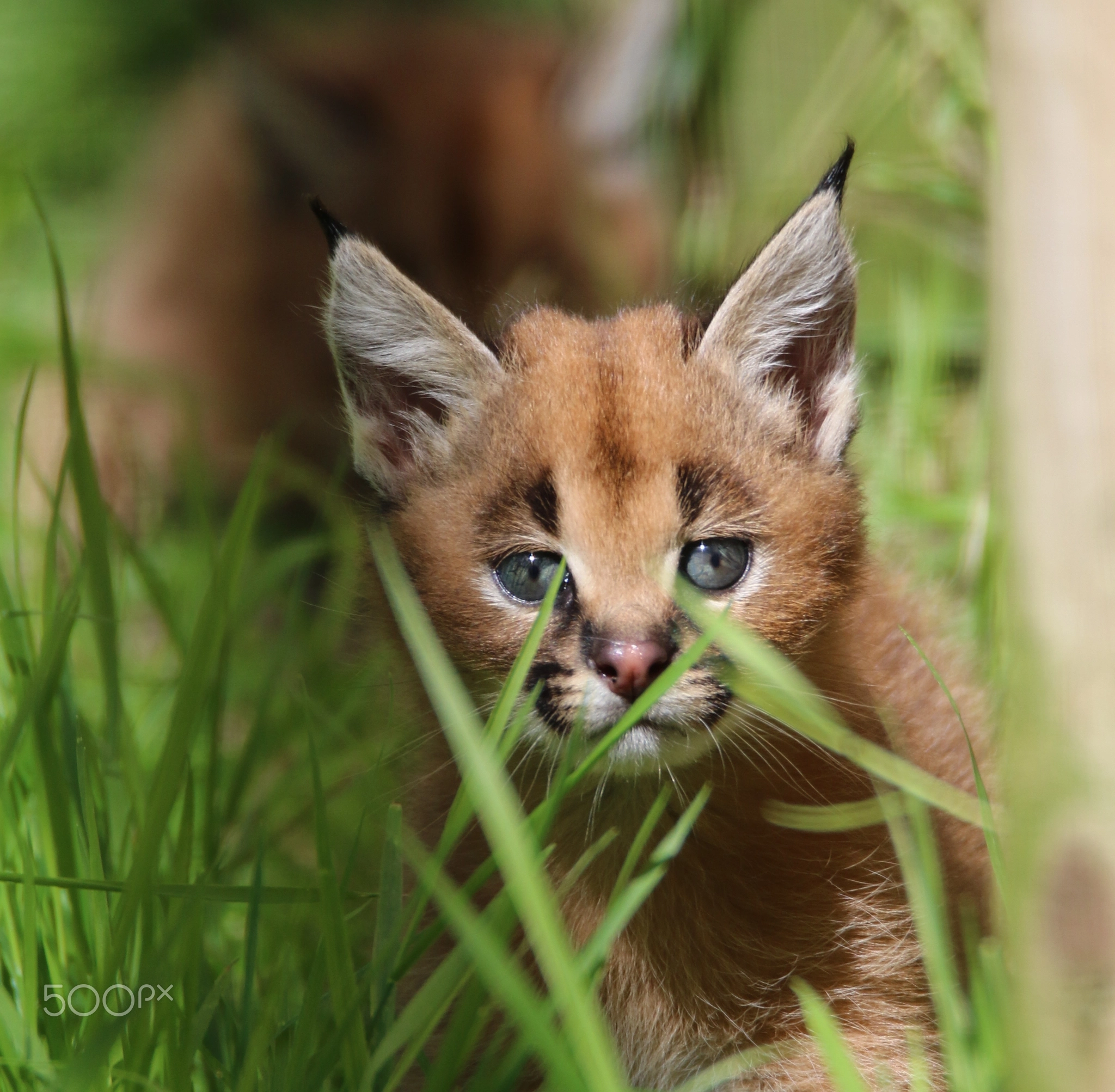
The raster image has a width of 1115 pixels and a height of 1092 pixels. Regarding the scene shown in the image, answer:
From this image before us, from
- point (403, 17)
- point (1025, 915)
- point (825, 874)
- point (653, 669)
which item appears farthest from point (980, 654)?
point (403, 17)

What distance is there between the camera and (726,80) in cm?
→ 337

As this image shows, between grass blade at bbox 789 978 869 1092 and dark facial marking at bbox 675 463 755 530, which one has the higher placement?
dark facial marking at bbox 675 463 755 530

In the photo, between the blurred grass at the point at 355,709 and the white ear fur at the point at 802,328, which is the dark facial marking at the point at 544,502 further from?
the white ear fur at the point at 802,328

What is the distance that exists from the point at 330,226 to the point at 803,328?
0.56 metres

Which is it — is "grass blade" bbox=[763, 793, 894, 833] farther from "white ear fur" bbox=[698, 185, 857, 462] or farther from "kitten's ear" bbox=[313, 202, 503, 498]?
"kitten's ear" bbox=[313, 202, 503, 498]

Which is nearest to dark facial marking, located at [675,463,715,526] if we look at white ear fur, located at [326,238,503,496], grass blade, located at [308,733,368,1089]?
white ear fur, located at [326,238,503,496]

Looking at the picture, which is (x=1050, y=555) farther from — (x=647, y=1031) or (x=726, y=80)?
(x=726, y=80)

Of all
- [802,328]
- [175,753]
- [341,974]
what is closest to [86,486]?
[175,753]

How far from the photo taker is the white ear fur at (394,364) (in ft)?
4.93

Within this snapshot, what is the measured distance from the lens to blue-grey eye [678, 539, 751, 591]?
1.39 m

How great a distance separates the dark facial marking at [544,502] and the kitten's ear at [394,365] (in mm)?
186

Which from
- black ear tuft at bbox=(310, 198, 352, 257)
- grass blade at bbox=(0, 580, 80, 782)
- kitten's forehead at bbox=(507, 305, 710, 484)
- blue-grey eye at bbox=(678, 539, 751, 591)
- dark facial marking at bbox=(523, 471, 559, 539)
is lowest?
grass blade at bbox=(0, 580, 80, 782)

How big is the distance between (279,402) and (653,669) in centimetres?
207

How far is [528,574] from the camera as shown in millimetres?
1400
